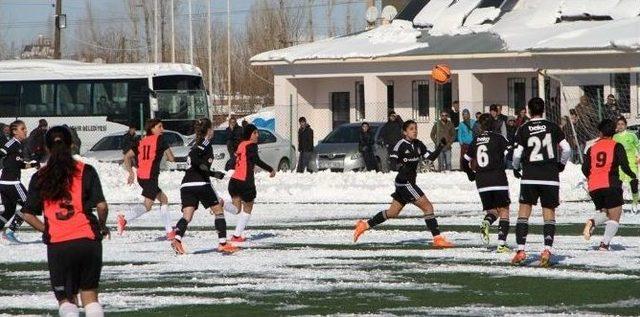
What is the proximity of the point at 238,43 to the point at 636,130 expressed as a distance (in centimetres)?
7984

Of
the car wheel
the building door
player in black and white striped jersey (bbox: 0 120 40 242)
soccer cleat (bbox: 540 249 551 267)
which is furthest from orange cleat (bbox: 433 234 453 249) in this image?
the building door

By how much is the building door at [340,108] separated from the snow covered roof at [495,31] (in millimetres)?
1759

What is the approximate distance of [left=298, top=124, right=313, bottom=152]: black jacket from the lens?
135 feet

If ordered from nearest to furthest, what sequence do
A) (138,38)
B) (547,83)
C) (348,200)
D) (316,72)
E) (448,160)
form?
(348,200), (448,160), (547,83), (316,72), (138,38)

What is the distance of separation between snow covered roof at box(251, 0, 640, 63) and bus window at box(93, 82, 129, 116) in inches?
183

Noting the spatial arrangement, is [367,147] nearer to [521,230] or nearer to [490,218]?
[490,218]

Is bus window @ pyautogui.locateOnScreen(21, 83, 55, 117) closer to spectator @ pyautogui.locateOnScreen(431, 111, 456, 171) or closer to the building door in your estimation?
the building door

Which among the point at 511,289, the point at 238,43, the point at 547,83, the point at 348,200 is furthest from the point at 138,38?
the point at 511,289

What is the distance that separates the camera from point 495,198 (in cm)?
1953

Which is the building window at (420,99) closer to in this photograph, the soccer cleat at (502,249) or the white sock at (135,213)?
the white sock at (135,213)

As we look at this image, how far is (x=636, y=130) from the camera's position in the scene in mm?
34281

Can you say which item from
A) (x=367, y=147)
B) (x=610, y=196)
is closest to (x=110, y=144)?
(x=367, y=147)

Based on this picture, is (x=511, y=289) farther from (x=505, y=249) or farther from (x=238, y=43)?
(x=238, y=43)

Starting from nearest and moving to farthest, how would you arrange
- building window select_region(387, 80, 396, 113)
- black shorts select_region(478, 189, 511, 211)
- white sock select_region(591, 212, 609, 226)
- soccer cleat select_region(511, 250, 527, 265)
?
soccer cleat select_region(511, 250, 527, 265) → black shorts select_region(478, 189, 511, 211) → white sock select_region(591, 212, 609, 226) → building window select_region(387, 80, 396, 113)
